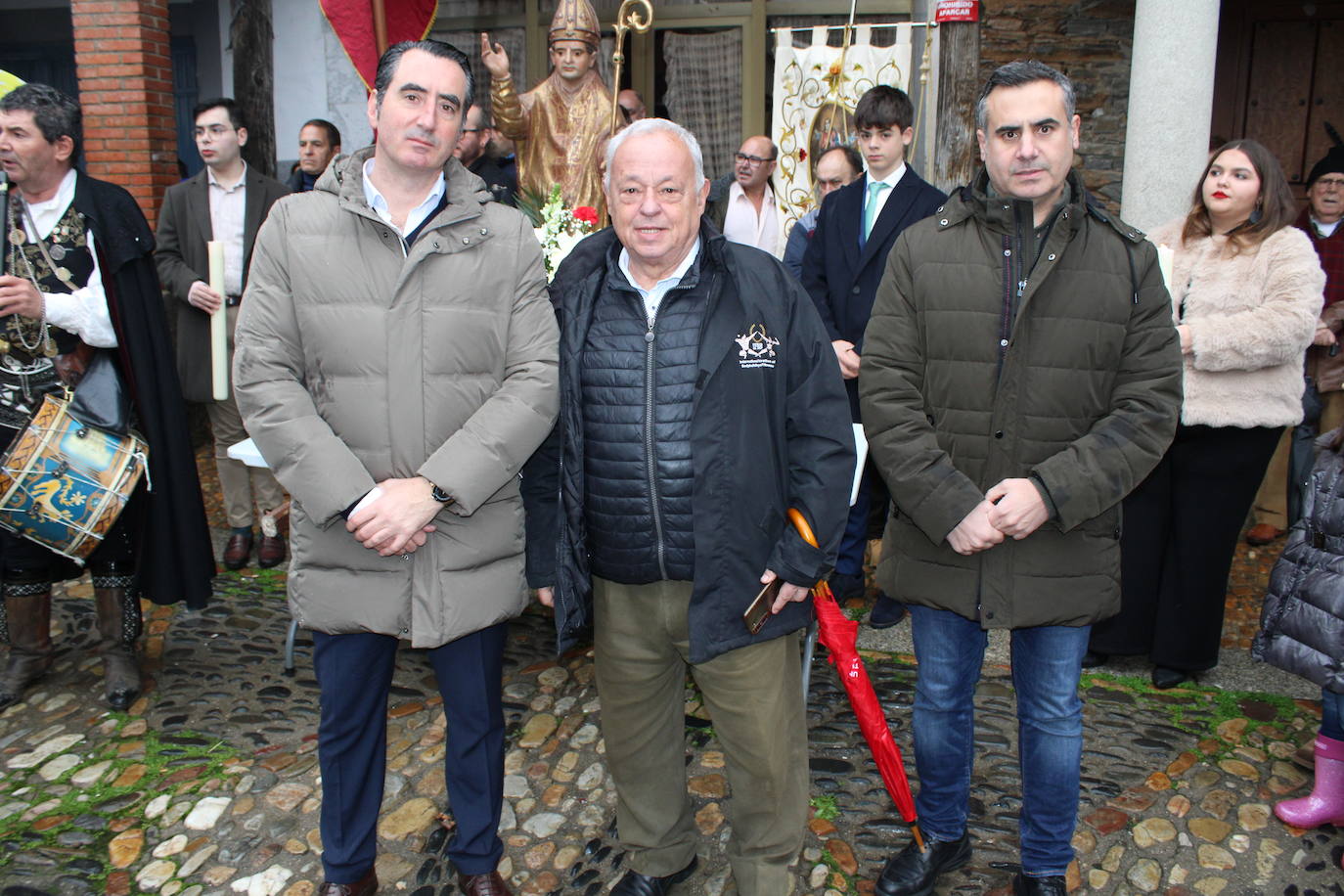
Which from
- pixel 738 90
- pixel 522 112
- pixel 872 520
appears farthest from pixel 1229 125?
pixel 522 112

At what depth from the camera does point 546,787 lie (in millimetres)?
3453

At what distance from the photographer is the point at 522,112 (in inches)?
185

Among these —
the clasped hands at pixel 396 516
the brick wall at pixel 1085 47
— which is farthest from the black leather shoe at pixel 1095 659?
the brick wall at pixel 1085 47

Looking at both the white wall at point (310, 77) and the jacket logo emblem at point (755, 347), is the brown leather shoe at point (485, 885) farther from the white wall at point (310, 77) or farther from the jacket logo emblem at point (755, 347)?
the white wall at point (310, 77)

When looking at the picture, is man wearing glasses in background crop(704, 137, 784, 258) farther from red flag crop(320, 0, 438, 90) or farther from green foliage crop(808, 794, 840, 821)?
green foliage crop(808, 794, 840, 821)

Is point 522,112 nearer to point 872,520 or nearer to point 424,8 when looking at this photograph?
point 424,8

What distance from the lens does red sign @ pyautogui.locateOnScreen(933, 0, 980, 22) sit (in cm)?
504

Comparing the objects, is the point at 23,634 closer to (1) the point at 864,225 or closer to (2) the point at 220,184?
(2) the point at 220,184

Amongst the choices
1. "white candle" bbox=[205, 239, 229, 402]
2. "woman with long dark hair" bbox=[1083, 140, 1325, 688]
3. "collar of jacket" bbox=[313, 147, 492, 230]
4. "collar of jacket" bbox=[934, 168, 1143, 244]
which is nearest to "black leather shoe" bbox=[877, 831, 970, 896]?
"woman with long dark hair" bbox=[1083, 140, 1325, 688]

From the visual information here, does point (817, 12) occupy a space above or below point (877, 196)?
above

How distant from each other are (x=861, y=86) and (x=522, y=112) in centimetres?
261

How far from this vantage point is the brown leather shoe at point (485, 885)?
2.84m

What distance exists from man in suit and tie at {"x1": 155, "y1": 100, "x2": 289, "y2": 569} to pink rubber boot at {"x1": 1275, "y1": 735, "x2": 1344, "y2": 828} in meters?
4.68

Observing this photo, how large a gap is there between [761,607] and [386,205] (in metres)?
1.35
